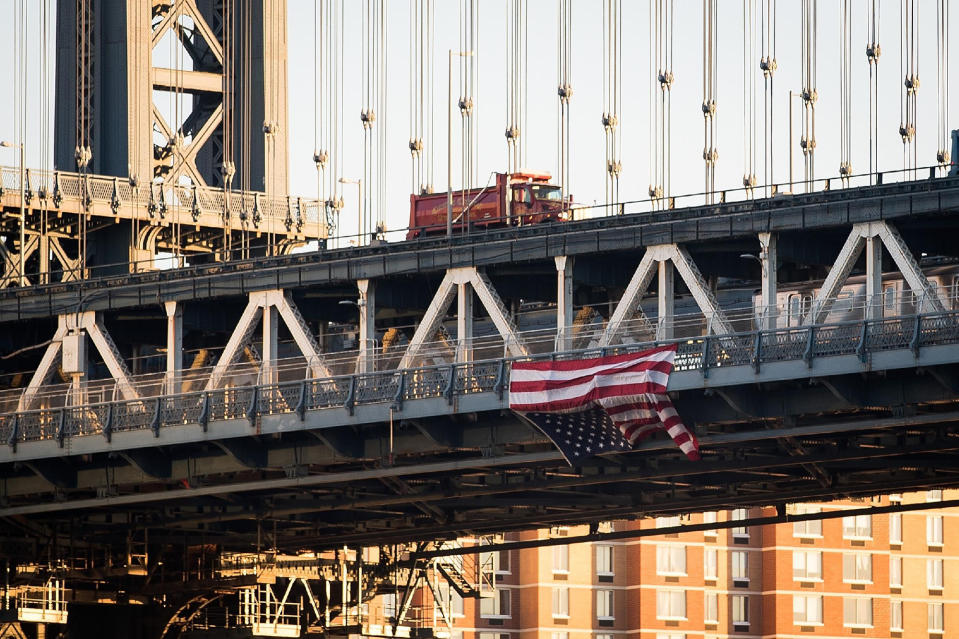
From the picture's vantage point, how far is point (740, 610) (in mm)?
161250

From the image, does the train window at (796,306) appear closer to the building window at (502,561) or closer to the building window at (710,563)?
the building window at (502,561)

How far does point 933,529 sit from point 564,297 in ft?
321

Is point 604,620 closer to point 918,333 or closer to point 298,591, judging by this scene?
point 298,591

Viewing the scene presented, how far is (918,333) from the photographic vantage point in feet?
211

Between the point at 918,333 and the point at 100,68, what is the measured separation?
6529 centimetres

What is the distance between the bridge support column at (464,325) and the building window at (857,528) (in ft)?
296

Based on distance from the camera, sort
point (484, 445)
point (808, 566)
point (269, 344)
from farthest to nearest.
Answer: point (808, 566) < point (269, 344) < point (484, 445)

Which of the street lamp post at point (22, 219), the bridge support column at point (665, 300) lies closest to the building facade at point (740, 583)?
the street lamp post at point (22, 219)

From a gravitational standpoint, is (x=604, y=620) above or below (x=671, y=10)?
below

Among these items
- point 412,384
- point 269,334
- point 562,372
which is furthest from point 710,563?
point 562,372

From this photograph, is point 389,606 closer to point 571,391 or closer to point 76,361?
point 76,361

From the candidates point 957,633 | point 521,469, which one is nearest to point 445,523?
point 521,469

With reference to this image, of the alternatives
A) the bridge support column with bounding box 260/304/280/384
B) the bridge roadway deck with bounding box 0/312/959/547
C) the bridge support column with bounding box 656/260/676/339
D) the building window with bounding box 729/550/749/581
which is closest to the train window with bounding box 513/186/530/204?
the bridge roadway deck with bounding box 0/312/959/547

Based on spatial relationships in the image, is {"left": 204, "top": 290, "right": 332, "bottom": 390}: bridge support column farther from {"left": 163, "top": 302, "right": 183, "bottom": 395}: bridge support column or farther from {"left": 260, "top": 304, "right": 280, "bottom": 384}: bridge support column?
{"left": 163, "top": 302, "right": 183, "bottom": 395}: bridge support column
